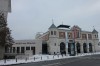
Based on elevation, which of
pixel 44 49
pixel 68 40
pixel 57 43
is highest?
pixel 68 40

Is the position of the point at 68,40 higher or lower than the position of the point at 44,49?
higher

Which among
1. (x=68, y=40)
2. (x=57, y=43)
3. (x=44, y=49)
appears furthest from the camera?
(x=44, y=49)

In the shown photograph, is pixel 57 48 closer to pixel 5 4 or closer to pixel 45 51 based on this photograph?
pixel 45 51

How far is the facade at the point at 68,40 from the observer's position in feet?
297

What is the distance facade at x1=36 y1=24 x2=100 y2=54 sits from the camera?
90656 mm

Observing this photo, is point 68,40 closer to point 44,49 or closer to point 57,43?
point 57,43

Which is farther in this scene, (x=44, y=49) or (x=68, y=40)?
(x=44, y=49)

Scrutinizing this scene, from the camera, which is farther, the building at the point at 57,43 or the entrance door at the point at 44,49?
A: the entrance door at the point at 44,49

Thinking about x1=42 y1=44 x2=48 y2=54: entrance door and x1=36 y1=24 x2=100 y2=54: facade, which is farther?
x1=42 y1=44 x2=48 y2=54: entrance door

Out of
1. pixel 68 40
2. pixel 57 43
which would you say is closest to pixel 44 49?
pixel 57 43

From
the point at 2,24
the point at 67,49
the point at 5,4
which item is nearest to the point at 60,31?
the point at 67,49

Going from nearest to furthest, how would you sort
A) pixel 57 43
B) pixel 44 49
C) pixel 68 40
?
pixel 57 43 → pixel 68 40 → pixel 44 49

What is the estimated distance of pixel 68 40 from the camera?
93.9 metres

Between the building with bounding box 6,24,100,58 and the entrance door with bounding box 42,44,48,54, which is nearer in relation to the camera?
the building with bounding box 6,24,100,58
